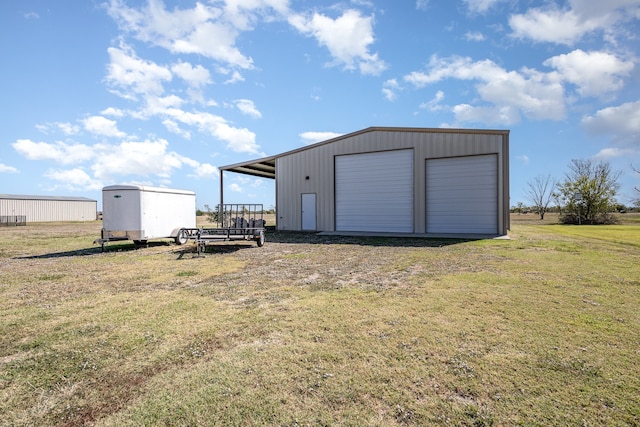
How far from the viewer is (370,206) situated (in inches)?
737

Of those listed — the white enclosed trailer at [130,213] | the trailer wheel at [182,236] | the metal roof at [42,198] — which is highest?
the metal roof at [42,198]

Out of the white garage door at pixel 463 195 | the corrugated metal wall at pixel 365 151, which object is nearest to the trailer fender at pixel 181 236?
the corrugated metal wall at pixel 365 151

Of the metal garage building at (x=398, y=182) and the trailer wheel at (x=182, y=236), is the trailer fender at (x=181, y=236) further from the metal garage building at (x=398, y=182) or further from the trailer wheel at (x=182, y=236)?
the metal garage building at (x=398, y=182)

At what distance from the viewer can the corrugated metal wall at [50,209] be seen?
41.5m

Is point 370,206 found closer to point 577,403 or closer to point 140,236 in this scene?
point 140,236

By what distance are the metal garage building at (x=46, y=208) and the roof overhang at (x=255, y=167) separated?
34.9 metres

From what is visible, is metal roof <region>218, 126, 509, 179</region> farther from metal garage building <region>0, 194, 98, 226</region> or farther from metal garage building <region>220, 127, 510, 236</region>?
metal garage building <region>0, 194, 98, 226</region>

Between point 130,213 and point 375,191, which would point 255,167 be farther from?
point 130,213

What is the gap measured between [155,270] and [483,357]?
25.0 feet

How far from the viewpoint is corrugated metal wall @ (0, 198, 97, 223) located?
41469 mm

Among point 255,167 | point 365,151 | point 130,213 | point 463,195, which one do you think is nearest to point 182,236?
point 130,213

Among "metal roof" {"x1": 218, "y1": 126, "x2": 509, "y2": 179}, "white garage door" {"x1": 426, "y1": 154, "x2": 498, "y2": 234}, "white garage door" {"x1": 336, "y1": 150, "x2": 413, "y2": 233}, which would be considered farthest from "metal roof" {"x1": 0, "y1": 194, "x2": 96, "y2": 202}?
"white garage door" {"x1": 426, "y1": 154, "x2": 498, "y2": 234}

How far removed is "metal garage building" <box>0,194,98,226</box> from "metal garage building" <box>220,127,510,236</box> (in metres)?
38.1

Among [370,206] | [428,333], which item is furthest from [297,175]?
[428,333]
